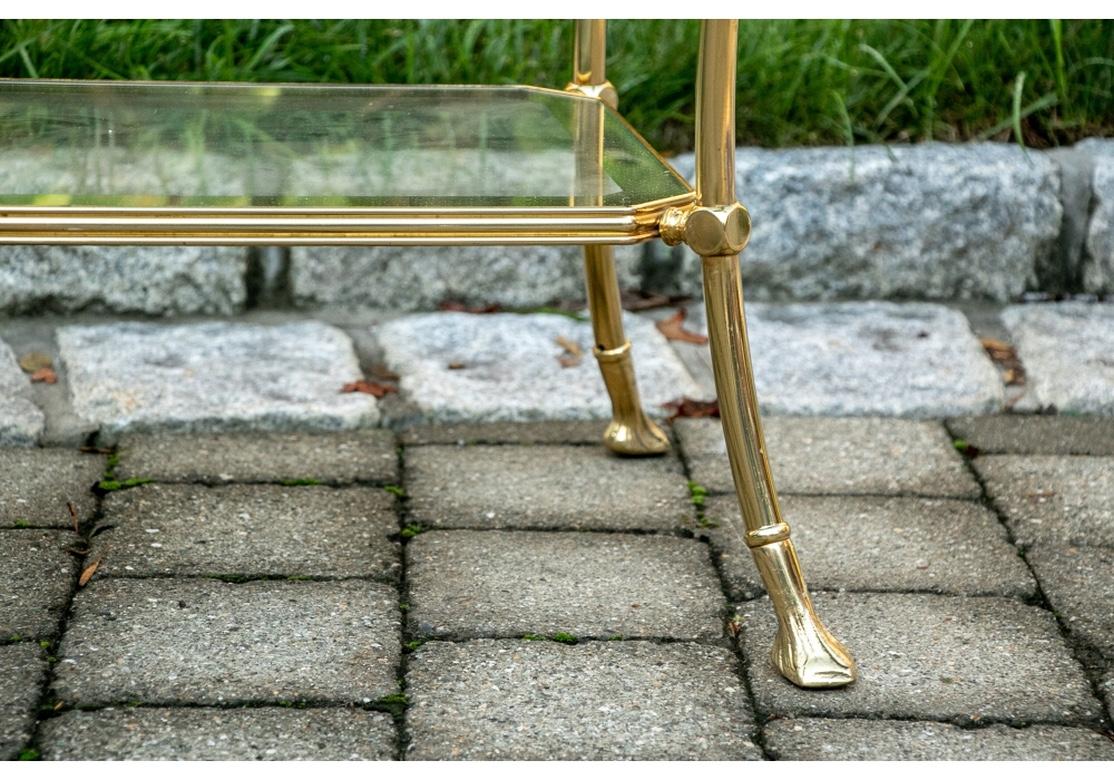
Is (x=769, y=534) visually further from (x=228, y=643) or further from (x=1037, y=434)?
(x=1037, y=434)

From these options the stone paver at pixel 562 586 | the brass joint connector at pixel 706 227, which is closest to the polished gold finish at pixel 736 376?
the brass joint connector at pixel 706 227

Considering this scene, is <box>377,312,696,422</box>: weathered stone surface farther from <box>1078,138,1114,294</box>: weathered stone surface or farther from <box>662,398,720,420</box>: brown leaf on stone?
<box>1078,138,1114,294</box>: weathered stone surface

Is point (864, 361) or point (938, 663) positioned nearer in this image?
point (938, 663)

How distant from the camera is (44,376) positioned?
2098mm

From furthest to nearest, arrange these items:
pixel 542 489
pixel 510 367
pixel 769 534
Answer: pixel 510 367
pixel 542 489
pixel 769 534

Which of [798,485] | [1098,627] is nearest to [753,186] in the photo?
[798,485]

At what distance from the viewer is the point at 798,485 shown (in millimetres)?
1891

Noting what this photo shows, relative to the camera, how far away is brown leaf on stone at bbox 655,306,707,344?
238cm

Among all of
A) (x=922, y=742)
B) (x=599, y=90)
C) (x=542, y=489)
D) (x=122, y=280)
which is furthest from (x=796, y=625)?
(x=122, y=280)

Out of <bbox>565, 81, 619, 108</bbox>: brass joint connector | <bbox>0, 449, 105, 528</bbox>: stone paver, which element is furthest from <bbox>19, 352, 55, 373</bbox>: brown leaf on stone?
<bbox>565, 81, 619, 108</bbox>: brass joint connector

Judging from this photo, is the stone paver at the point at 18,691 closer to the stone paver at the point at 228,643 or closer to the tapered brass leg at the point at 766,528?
the stone paver at the point at 228,643

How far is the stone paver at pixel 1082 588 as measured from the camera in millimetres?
1531

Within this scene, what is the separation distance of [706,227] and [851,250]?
130cm
